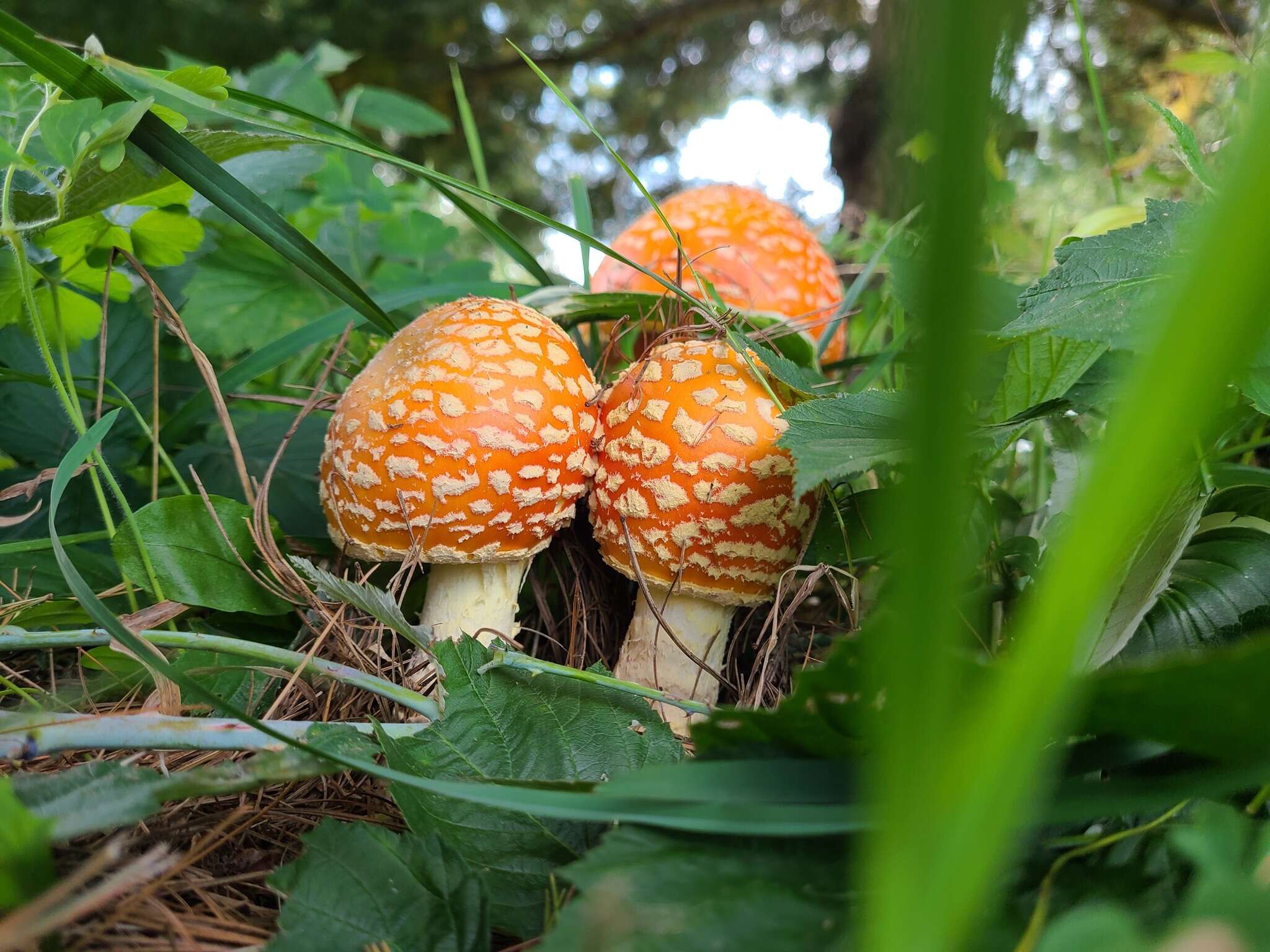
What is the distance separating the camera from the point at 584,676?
2.85 ft

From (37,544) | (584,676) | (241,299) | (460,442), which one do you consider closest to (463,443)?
(460,442)

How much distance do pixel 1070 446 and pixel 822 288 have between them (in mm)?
704

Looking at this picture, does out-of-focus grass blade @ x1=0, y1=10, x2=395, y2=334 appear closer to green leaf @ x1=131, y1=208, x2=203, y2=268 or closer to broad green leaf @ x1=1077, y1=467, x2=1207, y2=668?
green leaf @ x1=131, y1=208, x2=203, y2=268

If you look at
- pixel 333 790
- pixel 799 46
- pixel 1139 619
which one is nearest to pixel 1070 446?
pixel 1139 619

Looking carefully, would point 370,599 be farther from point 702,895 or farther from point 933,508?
point 933,508

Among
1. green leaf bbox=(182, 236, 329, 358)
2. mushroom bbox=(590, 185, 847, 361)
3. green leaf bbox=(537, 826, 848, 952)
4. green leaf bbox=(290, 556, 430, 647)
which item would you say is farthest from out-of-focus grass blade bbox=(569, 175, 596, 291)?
green leaf bbox=(537, 826, 848, 952)

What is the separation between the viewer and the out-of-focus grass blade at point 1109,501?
265 millimetres

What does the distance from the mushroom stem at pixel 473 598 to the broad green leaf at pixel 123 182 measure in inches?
24.0

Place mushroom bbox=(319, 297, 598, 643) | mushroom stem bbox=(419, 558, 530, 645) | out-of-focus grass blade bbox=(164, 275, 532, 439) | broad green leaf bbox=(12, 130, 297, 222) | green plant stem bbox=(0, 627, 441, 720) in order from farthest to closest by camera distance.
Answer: out-of-focus grass blade bbox=(164, 275, 532, 439) → mushroom stem bbox=(419, 558, 530, 645) → mushroom bbox=(319, 297, 598, 643) → broad green leaf bbox=(12, 130, 297, 222) → green plant stem bbox=(0, 627, 441, 720)

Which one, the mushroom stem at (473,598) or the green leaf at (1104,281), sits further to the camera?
the mushroom stem at (473,598)

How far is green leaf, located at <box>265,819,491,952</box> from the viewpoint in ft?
1.98

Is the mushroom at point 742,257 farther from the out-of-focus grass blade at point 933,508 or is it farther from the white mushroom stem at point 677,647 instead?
the out-of-focus grass blade at point 933,508

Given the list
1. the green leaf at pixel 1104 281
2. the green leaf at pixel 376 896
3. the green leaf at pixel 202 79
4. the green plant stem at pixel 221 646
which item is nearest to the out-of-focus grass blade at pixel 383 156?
the green leaf at pixel 202 79

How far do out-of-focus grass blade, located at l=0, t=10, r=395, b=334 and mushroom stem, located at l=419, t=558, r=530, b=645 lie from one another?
1.54 ft
